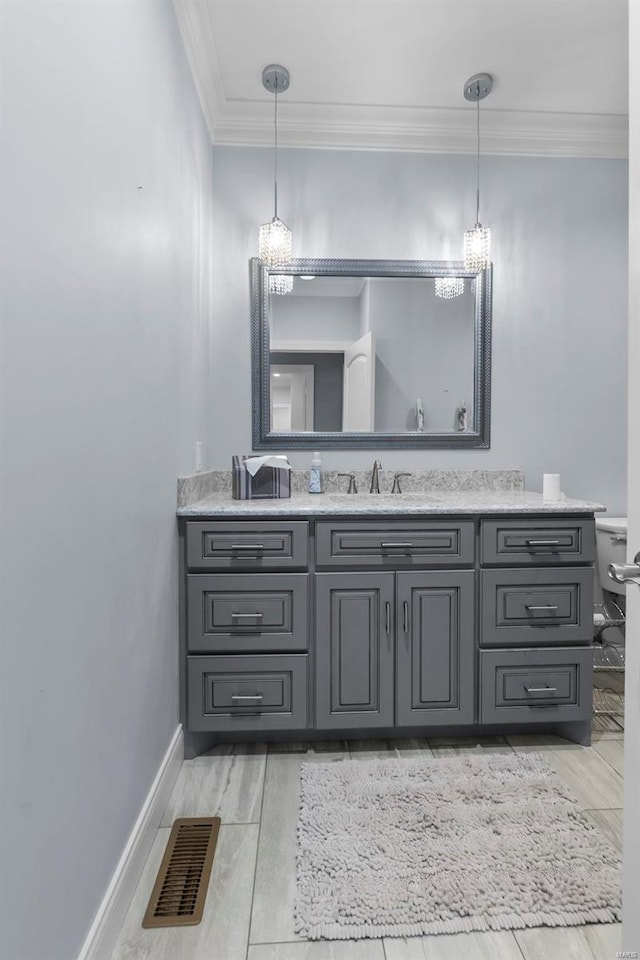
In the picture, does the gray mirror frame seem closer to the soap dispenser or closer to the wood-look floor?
the soap dispenser

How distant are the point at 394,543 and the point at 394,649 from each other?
1.27 ft

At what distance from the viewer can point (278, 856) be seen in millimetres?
1438

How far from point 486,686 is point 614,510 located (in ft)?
4.01

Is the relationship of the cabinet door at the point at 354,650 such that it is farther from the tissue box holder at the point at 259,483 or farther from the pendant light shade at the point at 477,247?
the pendant light shade at the point at 477,247

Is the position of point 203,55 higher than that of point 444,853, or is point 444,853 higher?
point 203,55

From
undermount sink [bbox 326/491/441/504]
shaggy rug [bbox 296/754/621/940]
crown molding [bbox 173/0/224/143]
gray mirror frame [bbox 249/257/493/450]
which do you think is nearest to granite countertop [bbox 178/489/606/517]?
undermount sink [bbox 326/491/441/504]

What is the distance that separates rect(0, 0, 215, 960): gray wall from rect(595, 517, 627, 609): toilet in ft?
6.34

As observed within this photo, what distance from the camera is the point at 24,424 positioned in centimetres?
78

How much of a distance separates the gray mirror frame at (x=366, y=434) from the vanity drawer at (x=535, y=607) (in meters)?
0.79

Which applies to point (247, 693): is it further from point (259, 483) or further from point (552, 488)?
point (552, 488)

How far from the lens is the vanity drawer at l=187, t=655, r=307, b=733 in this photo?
73.6 inches

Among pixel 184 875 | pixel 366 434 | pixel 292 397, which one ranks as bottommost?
pixel 184 875

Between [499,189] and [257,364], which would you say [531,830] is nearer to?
[257,364]

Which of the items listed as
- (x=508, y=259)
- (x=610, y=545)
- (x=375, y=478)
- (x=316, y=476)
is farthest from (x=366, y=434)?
(x=610, y=545)
